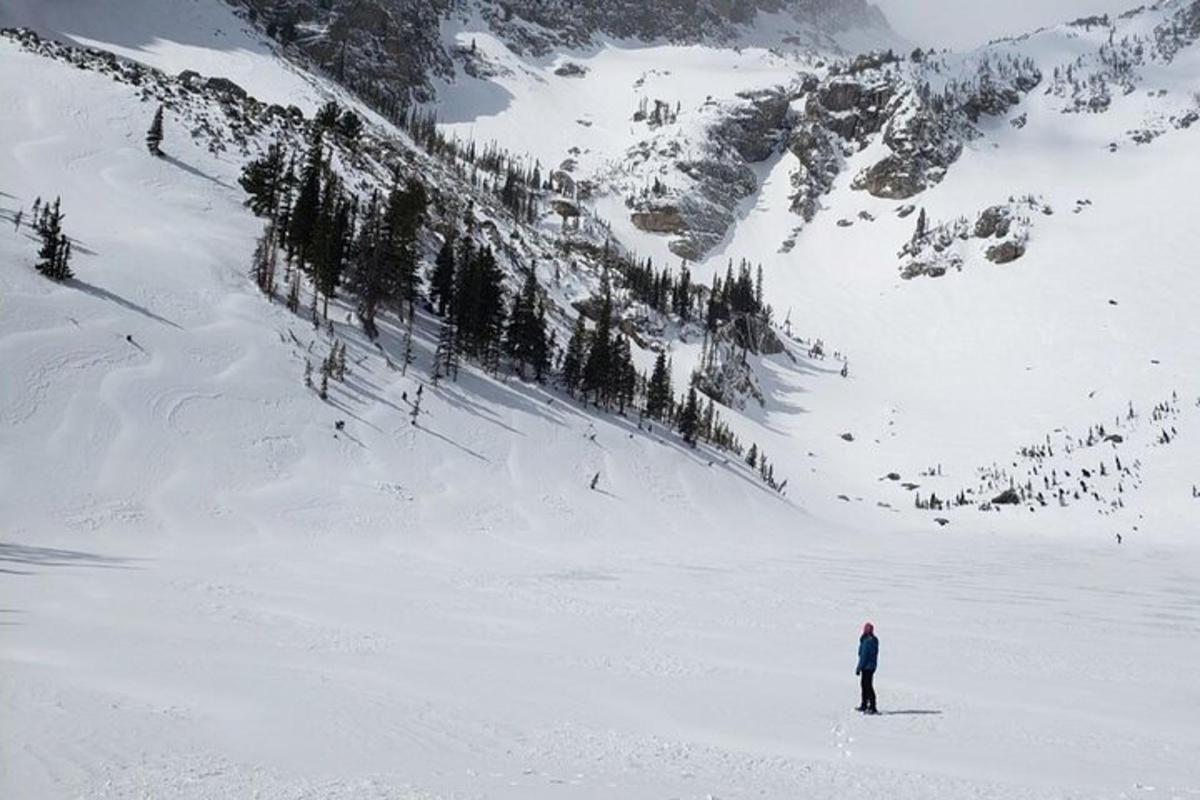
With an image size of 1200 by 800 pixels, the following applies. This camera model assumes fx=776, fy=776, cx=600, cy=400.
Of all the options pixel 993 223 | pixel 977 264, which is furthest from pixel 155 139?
pixel 993 223

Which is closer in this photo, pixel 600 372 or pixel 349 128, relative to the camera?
pixel 600 372

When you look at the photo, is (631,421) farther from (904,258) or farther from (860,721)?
(904,258)

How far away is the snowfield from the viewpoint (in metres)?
9.55

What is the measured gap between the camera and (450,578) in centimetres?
2264

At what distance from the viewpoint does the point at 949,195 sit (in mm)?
172500

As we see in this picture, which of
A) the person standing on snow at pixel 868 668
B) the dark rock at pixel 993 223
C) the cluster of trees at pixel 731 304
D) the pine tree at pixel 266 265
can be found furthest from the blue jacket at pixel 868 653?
the dark rock at pixel 993 223

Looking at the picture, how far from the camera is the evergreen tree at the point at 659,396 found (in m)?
69.8

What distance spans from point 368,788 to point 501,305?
5039cm

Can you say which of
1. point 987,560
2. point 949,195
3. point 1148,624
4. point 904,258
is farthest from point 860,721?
point 949,195

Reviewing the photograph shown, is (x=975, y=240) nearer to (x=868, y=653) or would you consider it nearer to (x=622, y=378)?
(x=622, y=378)

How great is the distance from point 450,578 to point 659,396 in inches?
1950

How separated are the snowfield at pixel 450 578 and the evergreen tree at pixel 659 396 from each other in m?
9.64

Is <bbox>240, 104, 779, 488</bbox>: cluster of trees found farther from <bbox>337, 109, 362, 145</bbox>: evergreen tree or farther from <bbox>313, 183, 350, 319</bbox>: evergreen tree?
<bbox>337, 109, 362, 145</bbox>: evergreen tree

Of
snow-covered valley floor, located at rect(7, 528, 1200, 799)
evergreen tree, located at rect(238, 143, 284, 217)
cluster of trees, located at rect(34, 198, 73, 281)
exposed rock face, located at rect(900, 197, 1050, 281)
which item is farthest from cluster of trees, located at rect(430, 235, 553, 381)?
exposed rock face, located at rect(900, 197, 1050, 281)
